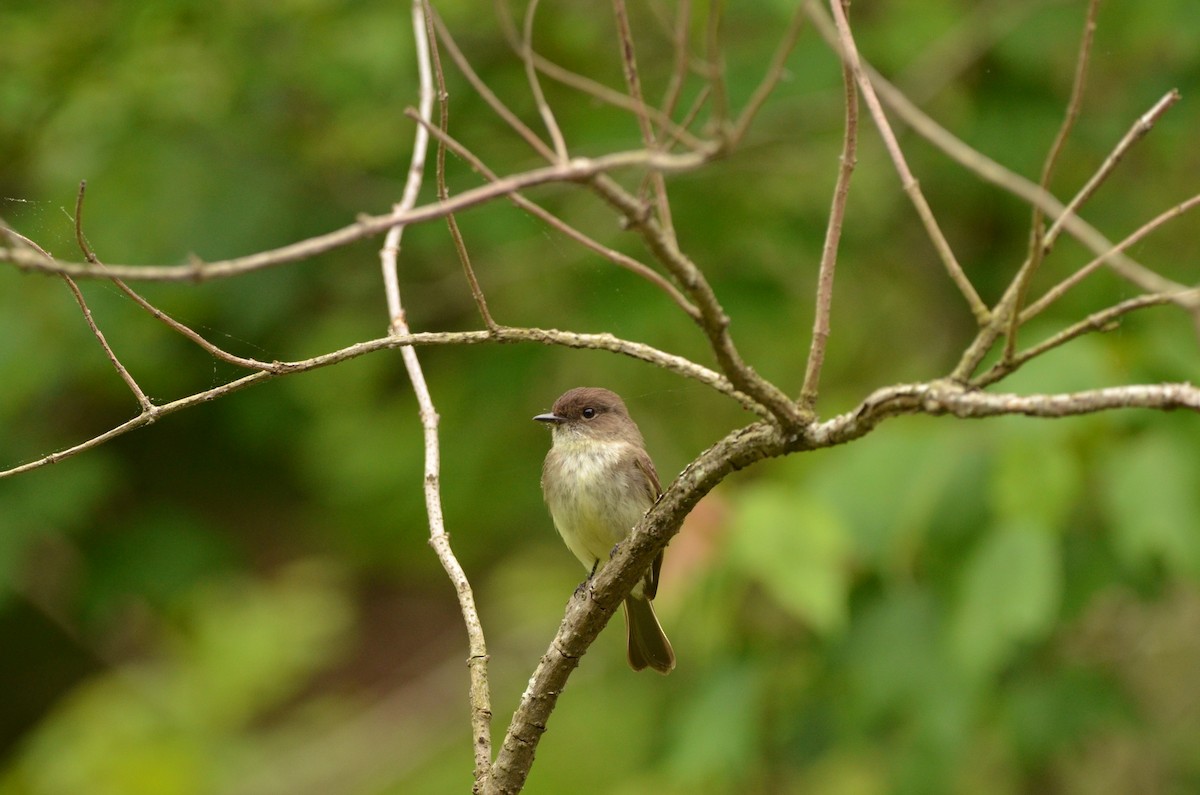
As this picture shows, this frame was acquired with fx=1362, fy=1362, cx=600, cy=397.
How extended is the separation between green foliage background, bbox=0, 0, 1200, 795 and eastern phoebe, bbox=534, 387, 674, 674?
0.33 meters

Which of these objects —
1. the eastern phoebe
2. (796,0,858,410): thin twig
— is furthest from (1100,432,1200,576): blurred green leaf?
(796,0,858,410): thin twig

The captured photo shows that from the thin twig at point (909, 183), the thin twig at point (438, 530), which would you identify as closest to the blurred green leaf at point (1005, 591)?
the thin twig at point (438, 530)

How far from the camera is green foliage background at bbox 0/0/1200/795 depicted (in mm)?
4672

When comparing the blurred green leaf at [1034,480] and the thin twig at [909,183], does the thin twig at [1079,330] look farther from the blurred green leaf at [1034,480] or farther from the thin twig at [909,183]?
the blurred green leaf at [1034,480]

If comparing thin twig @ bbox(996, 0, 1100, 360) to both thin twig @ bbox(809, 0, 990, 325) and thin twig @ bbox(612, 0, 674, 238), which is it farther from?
thin twig @ bbox(612, 0, 674, 238)

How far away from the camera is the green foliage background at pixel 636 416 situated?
4672 millimetres

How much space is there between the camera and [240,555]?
22.5ft

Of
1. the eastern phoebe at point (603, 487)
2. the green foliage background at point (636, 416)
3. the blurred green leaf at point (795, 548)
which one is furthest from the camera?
the green foliage background at point (636, 416)

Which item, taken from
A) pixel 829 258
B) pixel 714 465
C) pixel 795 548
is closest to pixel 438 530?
pixel 714 465

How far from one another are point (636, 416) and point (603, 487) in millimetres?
2441

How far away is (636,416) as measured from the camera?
22.9 ft

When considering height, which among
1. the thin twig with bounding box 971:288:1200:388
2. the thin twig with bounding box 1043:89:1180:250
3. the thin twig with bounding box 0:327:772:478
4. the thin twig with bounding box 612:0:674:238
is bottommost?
the thin twig with bounding box 971:288:1200:388

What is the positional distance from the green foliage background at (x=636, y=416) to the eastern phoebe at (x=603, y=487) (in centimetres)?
33

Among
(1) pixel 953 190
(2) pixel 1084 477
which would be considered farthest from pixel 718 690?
(1) pixel 953 190
